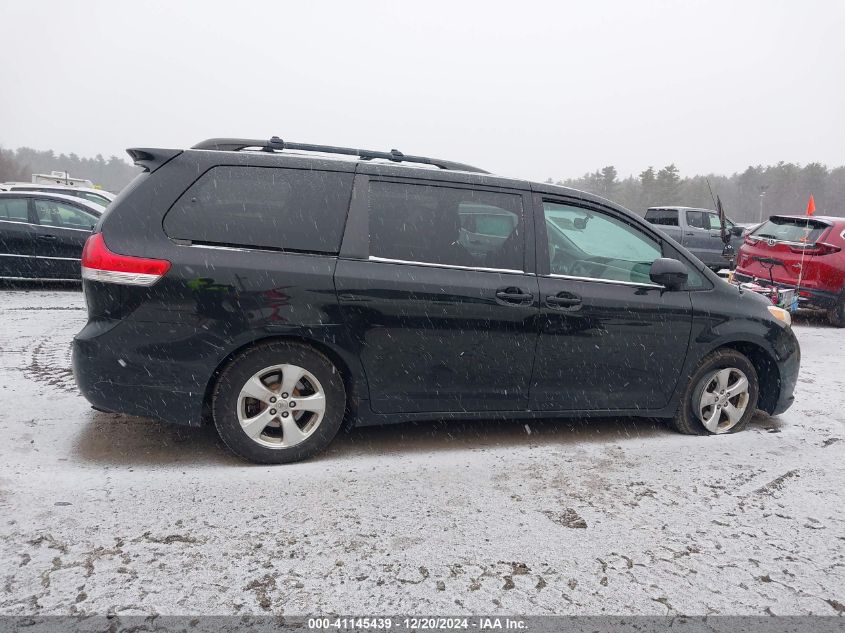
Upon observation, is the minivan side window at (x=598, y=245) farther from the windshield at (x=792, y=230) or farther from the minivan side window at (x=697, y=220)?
the minivan side window at (x=697, y=220)

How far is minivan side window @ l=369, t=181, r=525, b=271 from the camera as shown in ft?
11.6

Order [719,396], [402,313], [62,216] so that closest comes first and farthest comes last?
[402,313]
[719,396]
[62,216]

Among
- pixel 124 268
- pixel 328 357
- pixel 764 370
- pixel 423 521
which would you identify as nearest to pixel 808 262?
pixel 764 370

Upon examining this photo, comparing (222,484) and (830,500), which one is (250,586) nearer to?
(222,484)

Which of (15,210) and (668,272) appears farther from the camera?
(15,210)

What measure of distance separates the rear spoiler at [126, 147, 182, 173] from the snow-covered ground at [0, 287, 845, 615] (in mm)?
1628

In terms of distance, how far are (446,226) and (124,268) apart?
1.76 meters

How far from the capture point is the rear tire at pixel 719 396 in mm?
4191

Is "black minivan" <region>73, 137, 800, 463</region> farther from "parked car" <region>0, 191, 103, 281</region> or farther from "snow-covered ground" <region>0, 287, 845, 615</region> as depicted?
"parked car" <region>0, 191, 103, 281</region>

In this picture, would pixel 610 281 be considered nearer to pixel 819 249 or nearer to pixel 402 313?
pixel 402 313

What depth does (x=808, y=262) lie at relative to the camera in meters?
9.02

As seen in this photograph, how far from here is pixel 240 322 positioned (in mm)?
3244

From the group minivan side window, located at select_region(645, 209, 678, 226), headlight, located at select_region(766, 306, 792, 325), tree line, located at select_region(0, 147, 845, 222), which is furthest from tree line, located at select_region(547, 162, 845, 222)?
headlight, located at select_region(766, 306, 792, 325)

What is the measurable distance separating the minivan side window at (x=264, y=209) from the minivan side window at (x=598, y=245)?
137cm
